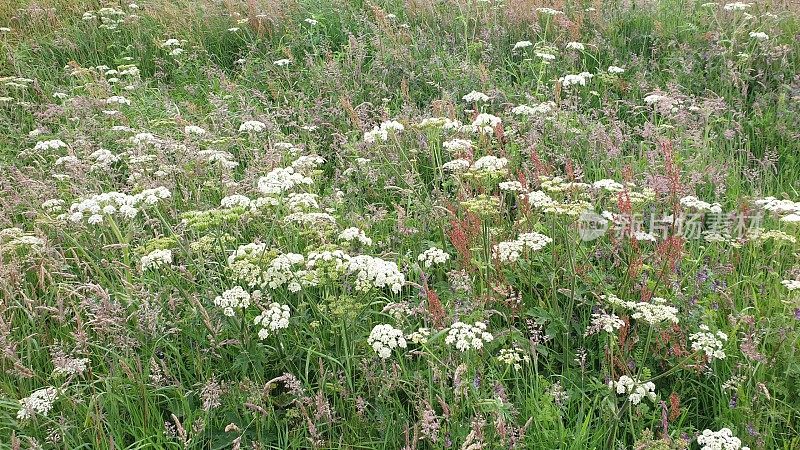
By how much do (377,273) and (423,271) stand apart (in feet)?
A: 3.26

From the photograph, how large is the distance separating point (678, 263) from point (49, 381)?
3.47 meters

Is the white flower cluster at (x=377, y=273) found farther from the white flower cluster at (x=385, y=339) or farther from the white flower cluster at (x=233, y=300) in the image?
the white flower cluster at (x=233, y=300)

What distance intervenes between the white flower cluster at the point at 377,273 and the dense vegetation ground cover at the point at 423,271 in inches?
0.5

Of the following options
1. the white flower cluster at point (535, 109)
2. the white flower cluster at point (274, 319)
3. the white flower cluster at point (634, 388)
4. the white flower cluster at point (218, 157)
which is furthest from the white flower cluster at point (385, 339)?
the white flower cluster at point (535, 109)

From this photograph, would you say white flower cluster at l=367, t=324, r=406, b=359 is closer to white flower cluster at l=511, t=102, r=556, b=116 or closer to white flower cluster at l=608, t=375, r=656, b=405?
white flower cluster at l=608, t=375, r=656, b=405

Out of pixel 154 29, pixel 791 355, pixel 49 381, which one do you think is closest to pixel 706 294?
pixel 791 355

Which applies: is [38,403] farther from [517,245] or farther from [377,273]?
[517,245]

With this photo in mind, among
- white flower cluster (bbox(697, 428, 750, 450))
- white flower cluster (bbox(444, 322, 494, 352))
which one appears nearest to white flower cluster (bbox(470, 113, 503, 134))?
white flower cluster (bbox(444, 322, 494, 352))

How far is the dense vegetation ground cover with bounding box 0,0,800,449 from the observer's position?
2951 millimetres

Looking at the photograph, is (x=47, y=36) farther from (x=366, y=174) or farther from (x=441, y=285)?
(x=441, y=285)

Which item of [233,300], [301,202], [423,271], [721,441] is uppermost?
[301,202]

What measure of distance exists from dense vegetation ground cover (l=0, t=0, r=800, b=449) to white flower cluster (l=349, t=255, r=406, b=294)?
0.04ft

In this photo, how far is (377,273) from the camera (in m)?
2.89

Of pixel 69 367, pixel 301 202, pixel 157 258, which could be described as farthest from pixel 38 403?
pixel 301 202
